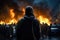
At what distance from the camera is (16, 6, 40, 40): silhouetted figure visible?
5.10 meters

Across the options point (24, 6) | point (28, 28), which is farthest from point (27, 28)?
point (24, 6)

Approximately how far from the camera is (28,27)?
513 cm

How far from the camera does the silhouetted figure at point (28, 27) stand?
5.10m

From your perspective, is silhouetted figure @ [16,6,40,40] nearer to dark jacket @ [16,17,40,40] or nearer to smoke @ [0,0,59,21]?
dark jacket @ [16,17,40,40]

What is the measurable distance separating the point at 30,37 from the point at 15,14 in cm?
5063

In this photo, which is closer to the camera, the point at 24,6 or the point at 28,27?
the point at 28,27

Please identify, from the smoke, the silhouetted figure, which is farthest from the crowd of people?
the smoke

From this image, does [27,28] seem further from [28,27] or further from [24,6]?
[24,6]

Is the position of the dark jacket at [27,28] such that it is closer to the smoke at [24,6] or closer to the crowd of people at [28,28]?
the crowd of people at [28,28]

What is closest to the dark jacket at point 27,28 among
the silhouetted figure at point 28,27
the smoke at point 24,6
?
the silhouetted figure at point 28,27

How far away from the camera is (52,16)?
60844mm

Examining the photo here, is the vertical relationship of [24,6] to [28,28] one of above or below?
above

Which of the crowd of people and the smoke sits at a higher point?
the smoke

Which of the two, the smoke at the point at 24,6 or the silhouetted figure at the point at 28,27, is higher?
the smoke at the point at 24,6
